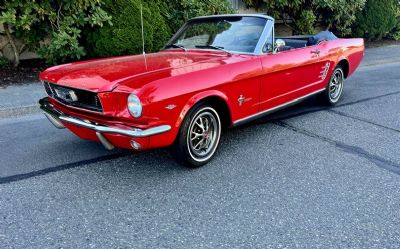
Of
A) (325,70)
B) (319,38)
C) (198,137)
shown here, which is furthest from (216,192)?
(319,38)

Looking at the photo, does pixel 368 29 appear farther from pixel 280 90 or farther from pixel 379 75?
pixel 280 90

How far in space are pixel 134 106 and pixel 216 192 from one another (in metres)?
1.06

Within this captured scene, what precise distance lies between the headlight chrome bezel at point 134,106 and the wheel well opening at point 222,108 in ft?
2.73

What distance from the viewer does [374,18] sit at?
13.4m

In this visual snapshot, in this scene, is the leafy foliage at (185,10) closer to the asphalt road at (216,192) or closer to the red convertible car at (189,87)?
the red convertible car at (189,87)

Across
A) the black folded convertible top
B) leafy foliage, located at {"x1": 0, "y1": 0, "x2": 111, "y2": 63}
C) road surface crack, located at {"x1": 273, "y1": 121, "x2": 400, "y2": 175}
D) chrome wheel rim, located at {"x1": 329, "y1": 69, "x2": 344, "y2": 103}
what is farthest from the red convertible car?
leafy foliage, located at {"x1": 0, "y1": 0, "x2": 111, "y2": 63}

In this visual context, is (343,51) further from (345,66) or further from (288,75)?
(288,75)

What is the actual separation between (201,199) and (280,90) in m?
2.10

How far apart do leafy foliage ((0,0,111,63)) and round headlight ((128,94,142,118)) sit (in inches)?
187

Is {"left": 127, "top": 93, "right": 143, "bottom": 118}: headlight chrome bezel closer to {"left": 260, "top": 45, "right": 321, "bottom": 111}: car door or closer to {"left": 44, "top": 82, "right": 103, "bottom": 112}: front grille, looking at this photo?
{"left": 44, "top": 82, "right": 103, "bottom": 112}: front grille

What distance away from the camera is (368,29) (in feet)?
44.1

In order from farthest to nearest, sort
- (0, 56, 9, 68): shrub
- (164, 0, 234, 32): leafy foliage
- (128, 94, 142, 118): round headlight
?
1. (164, 0, 234, 32): leafy foliage
2. (0, 56, 9, 68): shrub
3. (128, 94, 142, 118): round headlight

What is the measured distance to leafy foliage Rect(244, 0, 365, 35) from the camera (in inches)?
448

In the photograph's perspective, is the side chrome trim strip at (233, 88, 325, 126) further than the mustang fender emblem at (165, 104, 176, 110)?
Yes
